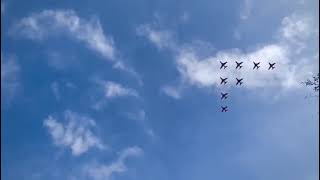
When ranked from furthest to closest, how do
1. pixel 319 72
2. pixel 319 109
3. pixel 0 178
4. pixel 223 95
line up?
pixel 223 95 < pixel 319 72 < pixel 319 109 < pixel 0 178

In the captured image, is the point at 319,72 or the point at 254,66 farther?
the point at 254,66

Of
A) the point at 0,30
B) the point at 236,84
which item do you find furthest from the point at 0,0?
the point at 236,84

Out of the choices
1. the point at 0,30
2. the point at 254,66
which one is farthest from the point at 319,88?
the point at 254,66

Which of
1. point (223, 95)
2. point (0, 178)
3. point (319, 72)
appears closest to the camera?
point (0, 178)

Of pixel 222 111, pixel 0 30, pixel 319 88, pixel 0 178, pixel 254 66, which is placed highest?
pixel 254 66

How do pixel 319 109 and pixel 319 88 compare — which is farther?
pixel 319 88

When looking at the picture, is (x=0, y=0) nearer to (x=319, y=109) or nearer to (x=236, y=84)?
(x=319, y=109)

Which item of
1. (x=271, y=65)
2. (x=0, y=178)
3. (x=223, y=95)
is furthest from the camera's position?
(x=223, y=95)

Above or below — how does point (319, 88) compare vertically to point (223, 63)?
below

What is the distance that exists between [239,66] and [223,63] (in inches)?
127

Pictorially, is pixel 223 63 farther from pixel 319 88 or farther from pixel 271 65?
pixel 319 88

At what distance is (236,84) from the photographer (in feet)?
246

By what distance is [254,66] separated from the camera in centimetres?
7512

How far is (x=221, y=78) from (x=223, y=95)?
3606mm
